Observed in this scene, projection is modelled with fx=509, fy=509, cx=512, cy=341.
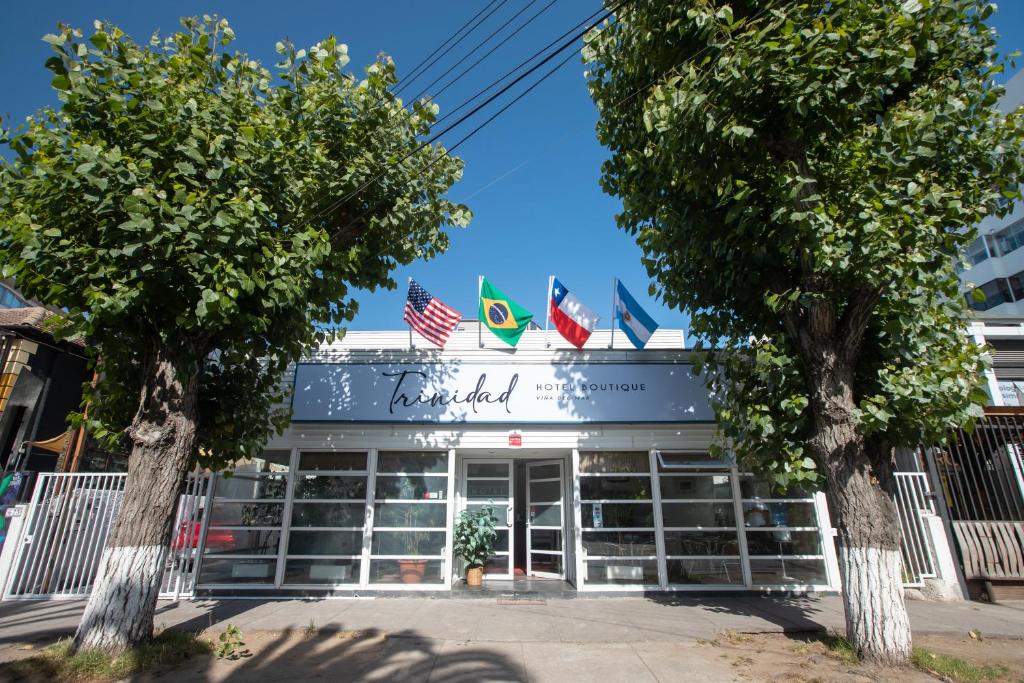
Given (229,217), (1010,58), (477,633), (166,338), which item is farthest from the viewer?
(477,633)

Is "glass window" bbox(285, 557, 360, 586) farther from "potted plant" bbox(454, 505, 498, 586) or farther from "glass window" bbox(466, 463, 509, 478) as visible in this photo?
"glass window" bbox(466, 463, 509, 478)

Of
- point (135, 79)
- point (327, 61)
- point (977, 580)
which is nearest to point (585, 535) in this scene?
point (977, 580)

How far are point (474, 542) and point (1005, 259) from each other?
3731cm

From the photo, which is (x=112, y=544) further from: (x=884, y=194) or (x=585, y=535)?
(x=884, y=194)

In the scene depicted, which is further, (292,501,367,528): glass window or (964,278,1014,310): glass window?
(964,278,1014,310): glass window

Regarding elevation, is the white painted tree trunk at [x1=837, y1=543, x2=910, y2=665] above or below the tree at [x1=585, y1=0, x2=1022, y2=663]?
below

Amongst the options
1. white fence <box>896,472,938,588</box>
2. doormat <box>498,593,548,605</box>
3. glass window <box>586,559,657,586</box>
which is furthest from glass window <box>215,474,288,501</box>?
white fence <box>896,472,938,588</box>

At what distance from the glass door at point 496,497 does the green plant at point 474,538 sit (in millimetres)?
561

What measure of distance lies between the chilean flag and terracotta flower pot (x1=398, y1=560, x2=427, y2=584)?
5088 mm

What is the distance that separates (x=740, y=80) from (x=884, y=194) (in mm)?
1917

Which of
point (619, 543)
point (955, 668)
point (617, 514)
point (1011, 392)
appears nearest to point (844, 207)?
point (955, 668)

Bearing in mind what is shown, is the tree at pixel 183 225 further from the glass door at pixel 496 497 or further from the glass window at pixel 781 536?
the glass window at pixel 781 536

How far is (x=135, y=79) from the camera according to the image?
17.9 feet

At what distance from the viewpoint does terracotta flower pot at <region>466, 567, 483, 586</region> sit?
9578 millimetres
